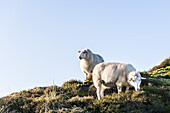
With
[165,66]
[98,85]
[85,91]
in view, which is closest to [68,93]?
[85,91]

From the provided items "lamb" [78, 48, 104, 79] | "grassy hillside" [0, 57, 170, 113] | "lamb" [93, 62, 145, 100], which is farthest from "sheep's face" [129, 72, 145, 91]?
"lamb" [78, 48, 104, 79]

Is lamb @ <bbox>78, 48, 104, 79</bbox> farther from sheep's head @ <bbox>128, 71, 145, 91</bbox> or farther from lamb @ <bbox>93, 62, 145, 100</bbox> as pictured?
sheep's head @ <bbox>128, 71, 145, 91</bbox>

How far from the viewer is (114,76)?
436 inches

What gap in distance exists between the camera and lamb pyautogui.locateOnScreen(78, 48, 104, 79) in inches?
569

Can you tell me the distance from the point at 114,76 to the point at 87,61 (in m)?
3.72

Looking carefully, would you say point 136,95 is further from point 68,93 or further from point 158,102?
point 68,93

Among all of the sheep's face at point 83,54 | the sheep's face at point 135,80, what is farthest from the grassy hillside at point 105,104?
the sheep's face at point 83,54

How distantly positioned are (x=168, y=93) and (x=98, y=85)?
3.15m

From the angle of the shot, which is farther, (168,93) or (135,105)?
(168,93)

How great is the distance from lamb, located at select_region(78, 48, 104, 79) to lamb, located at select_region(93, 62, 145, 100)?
2775mm

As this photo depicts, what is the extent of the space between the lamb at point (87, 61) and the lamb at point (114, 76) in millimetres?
2775

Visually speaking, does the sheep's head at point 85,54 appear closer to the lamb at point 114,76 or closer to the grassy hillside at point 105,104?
the lamb at point 114,76

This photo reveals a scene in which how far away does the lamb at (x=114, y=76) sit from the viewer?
1077cm

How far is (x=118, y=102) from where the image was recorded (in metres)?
10.0
